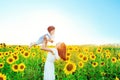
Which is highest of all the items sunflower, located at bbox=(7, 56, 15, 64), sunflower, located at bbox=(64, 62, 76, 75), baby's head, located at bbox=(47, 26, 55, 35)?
baby's head, located at bbox=(47, 26, 55, 35)

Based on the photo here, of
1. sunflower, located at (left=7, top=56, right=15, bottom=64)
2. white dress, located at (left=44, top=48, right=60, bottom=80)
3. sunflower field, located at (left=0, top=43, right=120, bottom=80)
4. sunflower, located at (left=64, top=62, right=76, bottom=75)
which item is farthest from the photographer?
sunflower, located at (left=7, top=56, right=15, bottom=64)

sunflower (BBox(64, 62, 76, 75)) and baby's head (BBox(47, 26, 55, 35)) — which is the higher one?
baby's head (BBox(47, 26, 55, 35))

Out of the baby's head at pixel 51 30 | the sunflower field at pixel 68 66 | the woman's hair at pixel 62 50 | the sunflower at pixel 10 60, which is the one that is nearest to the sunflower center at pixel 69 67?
the sunflower field at pixel 68 66

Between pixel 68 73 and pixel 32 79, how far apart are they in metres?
0.36

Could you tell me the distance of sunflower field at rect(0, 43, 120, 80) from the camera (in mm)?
3698

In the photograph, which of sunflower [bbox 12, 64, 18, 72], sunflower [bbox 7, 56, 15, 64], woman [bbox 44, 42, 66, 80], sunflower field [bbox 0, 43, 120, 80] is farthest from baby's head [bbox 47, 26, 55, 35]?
sunflower [bbox 7, 56, 15, 64]

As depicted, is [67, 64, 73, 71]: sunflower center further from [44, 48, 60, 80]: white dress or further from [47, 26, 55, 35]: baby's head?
[47, 26, 55, 35]: baby's head

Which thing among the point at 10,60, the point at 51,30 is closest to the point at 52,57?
the point at 51,30

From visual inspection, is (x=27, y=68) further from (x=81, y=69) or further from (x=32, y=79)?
(x=81, y=69)

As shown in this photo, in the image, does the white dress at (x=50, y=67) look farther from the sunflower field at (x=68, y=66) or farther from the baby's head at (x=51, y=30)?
the sunflower field at (x=68, y=66)

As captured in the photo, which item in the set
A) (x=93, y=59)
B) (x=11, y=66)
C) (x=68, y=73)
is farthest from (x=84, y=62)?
(x=11, y=66)

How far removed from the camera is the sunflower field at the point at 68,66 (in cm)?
370

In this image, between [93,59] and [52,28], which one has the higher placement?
[52,28]

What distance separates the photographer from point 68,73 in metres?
3.60
